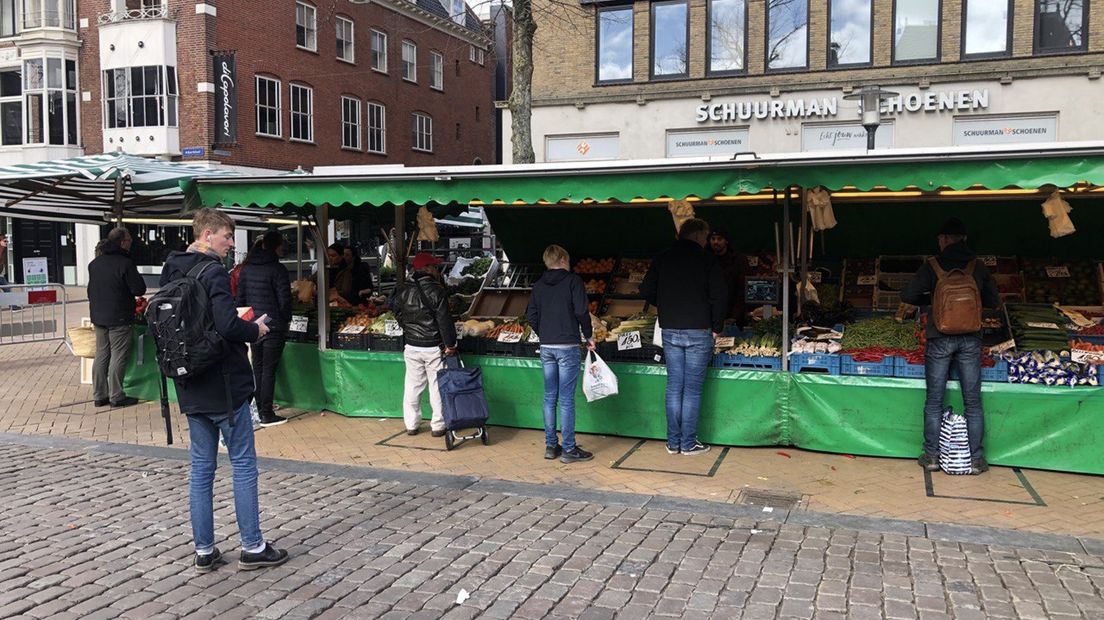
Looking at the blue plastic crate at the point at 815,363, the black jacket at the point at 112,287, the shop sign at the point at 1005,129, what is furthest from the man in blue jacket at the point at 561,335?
the shop sign at the point at 1005,129

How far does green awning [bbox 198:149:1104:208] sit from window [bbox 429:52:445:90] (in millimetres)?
30495

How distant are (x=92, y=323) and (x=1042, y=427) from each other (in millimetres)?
9168

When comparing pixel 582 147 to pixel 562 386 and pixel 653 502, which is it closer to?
pixel 562 386

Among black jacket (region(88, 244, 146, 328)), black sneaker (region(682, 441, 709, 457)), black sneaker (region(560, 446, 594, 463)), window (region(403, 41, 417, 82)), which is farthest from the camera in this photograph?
window (region(403, 41, 417, 82))

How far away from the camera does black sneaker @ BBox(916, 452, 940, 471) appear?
6383 mm

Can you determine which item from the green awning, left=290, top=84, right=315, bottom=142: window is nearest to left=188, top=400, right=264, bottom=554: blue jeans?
the green awning

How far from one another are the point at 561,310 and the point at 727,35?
46.4 feet

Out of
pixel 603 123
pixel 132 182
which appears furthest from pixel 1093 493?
pixel 603 123

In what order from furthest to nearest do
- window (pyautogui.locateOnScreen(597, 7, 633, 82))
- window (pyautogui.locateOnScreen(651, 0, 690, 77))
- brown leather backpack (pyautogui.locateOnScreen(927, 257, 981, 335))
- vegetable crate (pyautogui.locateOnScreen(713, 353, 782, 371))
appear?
window (pyautogui.locateOnScreen(597, 7, 633, 82)), window (pyautogui.locateOnScreen(651, 0, 690, 77)), vegetable crate (pyautogui.locateOnScreen(713, 353, 782, 371)), brown leather backpack (pyautogui.locateOnScreen(927, 257, 981, 335))

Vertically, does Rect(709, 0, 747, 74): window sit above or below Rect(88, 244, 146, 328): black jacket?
above

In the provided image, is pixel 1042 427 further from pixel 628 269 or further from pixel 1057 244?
pixel 628 269

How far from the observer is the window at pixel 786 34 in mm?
18281

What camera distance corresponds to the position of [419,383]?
7.58 meters

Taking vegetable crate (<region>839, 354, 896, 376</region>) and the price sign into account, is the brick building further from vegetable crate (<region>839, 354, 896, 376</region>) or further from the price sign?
vegetable crate (<region>839, 354, 896, 376</region>)
